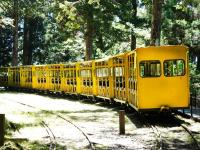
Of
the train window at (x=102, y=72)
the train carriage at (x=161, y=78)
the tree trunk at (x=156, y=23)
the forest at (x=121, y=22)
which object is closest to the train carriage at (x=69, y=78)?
the forest at (x=121, y=22)

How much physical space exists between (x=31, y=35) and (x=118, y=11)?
A: 28.9m

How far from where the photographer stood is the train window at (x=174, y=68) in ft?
60.6

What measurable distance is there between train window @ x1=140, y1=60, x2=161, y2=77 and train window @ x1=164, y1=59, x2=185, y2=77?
0.94 feet

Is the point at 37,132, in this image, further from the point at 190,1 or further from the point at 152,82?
the point at 190,1

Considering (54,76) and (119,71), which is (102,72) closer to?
(119,71)

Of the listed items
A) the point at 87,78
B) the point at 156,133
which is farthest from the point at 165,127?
the point at 87,78

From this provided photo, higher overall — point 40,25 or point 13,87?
point 40,25

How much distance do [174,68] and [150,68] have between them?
93cm

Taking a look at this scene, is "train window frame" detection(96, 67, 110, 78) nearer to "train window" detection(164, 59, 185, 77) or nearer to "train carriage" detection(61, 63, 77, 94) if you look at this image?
"train carriage" detection(61, 63, 77, 94)

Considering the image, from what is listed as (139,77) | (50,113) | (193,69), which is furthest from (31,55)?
(139,77)

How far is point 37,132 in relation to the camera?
17.0 m

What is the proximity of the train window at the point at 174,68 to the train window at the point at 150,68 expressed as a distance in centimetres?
29

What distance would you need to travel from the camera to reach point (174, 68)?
61.0ft

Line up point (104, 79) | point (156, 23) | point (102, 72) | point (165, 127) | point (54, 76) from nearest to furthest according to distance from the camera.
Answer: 1. point (165, 127)
2. point (156, 23)
3. point (104, 79)
4. point (102, 72)
5. point (54, 76)
